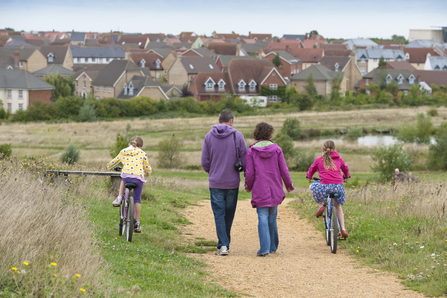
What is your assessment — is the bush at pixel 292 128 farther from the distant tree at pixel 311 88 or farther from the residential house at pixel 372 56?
the residential house at pixel 372 56

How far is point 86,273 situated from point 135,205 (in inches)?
151

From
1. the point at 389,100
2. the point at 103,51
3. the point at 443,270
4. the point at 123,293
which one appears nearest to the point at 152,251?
the point at 123,293

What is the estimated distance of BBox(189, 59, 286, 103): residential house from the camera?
8806cm

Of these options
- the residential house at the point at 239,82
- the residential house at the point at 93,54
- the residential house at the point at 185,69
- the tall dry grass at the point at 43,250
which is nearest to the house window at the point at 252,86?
the residential house at the point at 239,82

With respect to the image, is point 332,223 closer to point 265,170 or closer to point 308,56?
point 265,170

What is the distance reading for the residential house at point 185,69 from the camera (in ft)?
330

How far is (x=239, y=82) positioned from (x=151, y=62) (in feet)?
84.7

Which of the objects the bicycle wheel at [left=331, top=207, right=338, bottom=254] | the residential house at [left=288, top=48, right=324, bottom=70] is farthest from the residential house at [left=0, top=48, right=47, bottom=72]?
the bicycle wheel at [left=331, top=207, right=338, bottom=254]

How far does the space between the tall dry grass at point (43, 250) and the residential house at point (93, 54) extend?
121665mm

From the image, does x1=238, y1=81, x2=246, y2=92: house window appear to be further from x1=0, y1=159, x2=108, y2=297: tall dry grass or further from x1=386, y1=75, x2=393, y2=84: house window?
x1=0, y1=159, x2=108, y2=297: tall dry grass

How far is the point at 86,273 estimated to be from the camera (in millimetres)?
5559

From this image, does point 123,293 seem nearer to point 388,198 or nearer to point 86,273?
point 86,273

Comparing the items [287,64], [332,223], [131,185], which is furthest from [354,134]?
[287,64]

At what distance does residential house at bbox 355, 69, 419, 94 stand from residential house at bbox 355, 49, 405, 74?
32.1 meters
